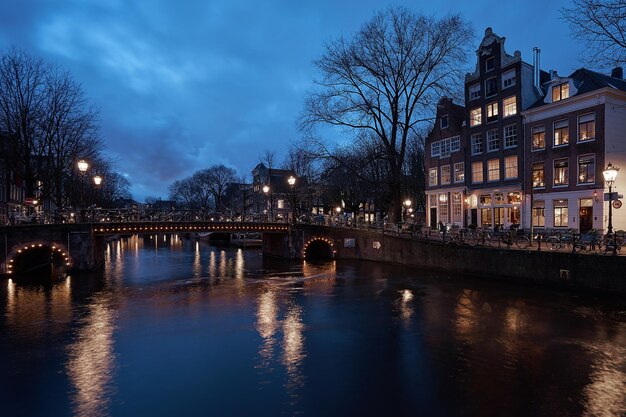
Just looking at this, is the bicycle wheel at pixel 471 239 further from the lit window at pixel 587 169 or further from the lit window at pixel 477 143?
the lit window at pixel 477 143

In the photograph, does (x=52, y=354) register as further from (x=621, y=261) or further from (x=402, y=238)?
(x=402, y=238)

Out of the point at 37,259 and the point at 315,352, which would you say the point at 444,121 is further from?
the point at 37,259

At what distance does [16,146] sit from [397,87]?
33198mm

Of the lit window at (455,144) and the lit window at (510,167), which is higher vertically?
the lit window at (455,144)

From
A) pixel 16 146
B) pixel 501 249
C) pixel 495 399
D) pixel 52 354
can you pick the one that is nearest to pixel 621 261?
pixel 501 249

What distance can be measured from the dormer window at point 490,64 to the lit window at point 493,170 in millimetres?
8999

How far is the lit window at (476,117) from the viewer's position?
44.9 metres

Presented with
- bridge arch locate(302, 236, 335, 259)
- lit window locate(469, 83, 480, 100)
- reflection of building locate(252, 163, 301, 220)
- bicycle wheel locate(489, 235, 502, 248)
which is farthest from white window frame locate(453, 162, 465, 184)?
reflection of building locate(252, 163, 301, 220)

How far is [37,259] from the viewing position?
41094 millimetres

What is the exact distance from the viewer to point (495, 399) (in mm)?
10844

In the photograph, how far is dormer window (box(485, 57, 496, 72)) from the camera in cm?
4294

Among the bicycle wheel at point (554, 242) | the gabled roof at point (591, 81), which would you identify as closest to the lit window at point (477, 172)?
the gabled roof at point (591, 81)

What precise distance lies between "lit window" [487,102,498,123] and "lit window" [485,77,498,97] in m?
1.05

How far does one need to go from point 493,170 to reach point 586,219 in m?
10.5
